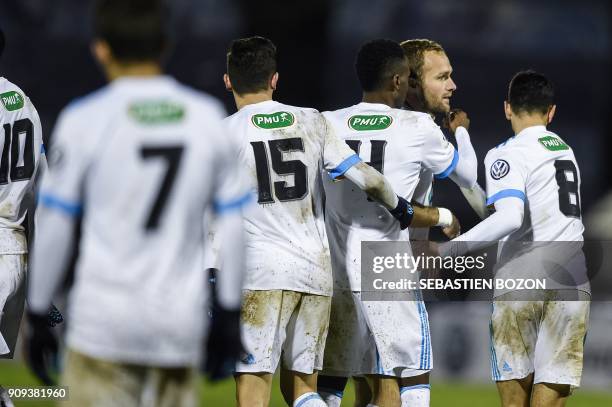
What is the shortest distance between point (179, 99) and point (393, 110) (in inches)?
130

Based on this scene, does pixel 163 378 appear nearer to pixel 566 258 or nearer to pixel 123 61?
pixel 123 61

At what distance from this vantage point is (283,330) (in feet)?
Answer: 24.2

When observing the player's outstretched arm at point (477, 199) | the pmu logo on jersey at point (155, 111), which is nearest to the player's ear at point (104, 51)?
the pmu logo on jersey at point (155, 111)

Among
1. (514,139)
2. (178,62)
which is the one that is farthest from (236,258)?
(178,62)

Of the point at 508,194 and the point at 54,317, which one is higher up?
the point at 508,194

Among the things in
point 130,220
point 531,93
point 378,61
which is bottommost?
point 130,220

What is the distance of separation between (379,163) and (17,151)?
2294 mm

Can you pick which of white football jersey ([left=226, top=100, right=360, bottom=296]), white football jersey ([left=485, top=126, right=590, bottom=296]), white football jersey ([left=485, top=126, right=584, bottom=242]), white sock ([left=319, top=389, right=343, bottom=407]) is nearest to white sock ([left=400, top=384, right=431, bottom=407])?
white sock ([left=319, top=389, right=343, bottom=407])

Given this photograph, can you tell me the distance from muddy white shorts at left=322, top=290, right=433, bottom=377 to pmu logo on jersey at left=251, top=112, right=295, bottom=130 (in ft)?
4.10

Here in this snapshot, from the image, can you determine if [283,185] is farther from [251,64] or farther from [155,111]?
[155,111]

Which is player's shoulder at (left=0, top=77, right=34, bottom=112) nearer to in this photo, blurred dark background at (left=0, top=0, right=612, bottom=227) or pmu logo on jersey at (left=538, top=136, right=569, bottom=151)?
pmu logo on jersey at (left=538, top=136, right=569, bottom=151)

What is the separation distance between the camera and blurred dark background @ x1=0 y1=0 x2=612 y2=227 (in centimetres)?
2356

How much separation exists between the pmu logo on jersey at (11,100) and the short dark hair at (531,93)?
10.4 ft

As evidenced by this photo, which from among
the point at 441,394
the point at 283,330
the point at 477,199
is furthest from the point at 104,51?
the point at 441,394
